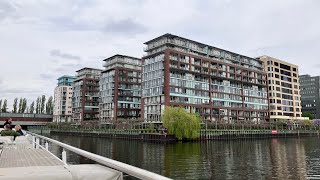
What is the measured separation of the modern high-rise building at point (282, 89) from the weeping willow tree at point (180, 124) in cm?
8845

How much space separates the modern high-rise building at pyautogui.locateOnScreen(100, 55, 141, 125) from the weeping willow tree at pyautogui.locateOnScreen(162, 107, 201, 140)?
203 feet

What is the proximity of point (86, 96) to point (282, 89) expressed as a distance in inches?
4612

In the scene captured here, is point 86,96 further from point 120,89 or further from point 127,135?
point 127,135

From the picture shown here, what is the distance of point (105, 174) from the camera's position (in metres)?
6.22

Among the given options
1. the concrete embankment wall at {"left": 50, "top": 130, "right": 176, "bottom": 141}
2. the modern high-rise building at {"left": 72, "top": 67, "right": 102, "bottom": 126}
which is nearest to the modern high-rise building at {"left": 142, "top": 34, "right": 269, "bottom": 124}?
the concrete embankment wall at {"left": 50, "top": 130, "right": 176, "bottom": 141}

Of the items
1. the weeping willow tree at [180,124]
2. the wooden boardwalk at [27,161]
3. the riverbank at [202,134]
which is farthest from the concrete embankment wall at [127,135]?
the wooden boardwalk at [27,161]

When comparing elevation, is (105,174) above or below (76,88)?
below

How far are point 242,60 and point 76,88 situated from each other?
102 meters

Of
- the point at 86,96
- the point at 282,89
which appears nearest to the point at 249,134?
the point at 282,89

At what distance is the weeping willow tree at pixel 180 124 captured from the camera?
300ft

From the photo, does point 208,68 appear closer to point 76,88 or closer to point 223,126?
point 223,126

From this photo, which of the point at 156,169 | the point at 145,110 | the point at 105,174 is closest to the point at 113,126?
the point at 145,110

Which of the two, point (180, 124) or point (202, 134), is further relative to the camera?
point (202, 134)

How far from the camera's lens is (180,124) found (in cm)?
9156
